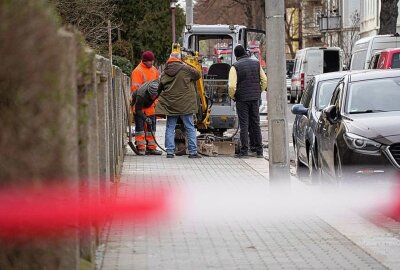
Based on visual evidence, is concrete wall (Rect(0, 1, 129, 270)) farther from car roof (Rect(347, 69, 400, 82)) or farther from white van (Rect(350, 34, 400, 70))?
white van (Rect(350, 34, 400, 70))

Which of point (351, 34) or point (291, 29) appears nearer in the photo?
point (351, 34)

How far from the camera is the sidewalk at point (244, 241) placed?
8.53 meters

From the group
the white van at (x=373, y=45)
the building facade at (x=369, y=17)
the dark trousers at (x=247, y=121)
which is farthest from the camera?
the building facade at (x=369, y=17)

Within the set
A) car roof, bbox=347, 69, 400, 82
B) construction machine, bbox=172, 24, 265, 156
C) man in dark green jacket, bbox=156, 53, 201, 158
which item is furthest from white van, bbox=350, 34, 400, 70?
car roof, bbox=347, 69, 400, 82

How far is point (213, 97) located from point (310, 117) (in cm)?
734

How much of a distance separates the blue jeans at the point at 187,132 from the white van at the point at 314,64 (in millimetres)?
33474

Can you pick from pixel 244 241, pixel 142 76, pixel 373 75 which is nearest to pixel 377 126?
pixel 373 75

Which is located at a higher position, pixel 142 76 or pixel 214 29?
pixel 214 29

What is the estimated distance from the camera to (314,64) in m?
55.3

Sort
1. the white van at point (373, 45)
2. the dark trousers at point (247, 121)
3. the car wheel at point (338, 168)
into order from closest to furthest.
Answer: the car wheel at point (338, 168), the dark trousers at point (247, 121), the white van at point (373, 45)

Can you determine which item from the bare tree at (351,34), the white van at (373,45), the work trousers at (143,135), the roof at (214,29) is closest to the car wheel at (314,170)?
the work trousers at (143,135)

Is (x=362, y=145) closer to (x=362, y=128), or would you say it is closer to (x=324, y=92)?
(x=362, y=128)

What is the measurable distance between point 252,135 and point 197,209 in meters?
8.59

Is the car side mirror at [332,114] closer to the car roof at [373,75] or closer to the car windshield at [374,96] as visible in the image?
the car windshield at [374,96]
